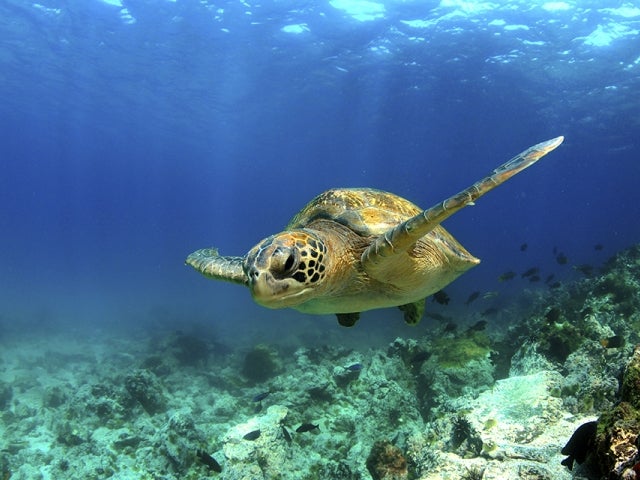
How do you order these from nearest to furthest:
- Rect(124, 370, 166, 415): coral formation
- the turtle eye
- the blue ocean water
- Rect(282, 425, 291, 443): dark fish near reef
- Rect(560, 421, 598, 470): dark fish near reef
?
1. Rect(560, 421, 598, 470): dark fish near reef
2. the turtle eye
3. Rect(282, 425, 291, 443): dark fish near reef
4. Rect(124, 370, 166, 415): coral formation
5. the blue ocean water

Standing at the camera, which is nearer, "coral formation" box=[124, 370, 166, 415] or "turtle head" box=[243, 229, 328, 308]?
"turtle head" box=[243, 229, 328, 308]

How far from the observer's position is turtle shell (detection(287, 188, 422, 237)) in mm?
3920

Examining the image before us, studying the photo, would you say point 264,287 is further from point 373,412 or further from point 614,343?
point 614,343

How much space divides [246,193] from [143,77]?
71.0 meters

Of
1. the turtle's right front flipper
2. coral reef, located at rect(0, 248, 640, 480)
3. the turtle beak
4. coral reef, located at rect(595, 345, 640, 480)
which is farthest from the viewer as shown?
coral reef, located at rect(0, 248, 640, 480)

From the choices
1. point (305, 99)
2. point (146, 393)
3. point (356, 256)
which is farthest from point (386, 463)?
point (305, 99)

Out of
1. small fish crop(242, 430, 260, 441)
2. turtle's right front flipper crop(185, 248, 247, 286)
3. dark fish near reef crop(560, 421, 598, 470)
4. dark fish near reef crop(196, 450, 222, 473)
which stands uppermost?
dark fish near reef crop(560, 421, 598, 470)

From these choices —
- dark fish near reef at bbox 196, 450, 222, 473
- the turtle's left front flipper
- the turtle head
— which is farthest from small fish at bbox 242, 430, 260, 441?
the turtle's left front flipper

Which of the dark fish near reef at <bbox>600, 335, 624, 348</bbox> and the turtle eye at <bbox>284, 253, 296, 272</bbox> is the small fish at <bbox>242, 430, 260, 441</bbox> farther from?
the dark fish near reef at <bbox>600, 335, 624, 348</bbox>

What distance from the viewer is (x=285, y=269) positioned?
2723 millimetres

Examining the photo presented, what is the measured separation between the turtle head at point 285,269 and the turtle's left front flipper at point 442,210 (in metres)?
0.49

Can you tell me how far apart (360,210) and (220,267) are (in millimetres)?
1537

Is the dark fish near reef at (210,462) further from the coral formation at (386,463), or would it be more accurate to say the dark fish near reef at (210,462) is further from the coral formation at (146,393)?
the coral formation at (146,393)

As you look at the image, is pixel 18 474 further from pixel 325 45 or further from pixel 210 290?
pixel 210 290
